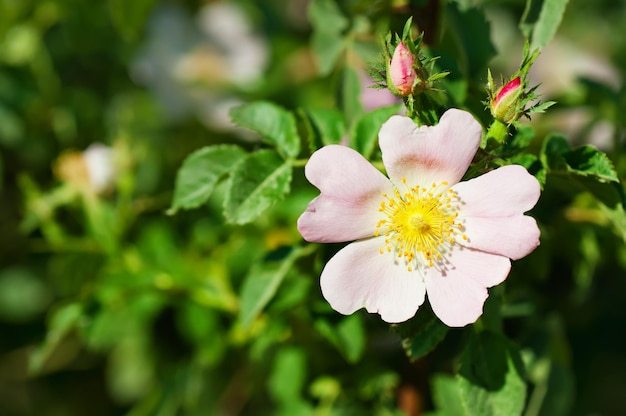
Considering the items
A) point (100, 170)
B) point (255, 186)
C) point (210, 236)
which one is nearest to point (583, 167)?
point (255, 186)

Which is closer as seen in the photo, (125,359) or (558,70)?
(125,359)

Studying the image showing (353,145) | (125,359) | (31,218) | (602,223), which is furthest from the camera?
(125,359)

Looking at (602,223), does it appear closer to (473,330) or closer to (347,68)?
(473,330)

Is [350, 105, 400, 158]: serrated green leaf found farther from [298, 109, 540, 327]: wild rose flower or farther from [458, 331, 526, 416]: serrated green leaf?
[458, 331, 526, 416]: serrated green leaf

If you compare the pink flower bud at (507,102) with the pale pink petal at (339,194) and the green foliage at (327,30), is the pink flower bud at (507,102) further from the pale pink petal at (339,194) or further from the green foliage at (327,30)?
the green foliage at (327,30)

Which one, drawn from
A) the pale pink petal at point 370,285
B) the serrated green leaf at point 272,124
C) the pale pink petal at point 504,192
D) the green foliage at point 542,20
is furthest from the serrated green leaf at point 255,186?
the green foliage at point 542,20

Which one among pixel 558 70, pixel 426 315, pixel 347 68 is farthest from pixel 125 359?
pixel 558 70
